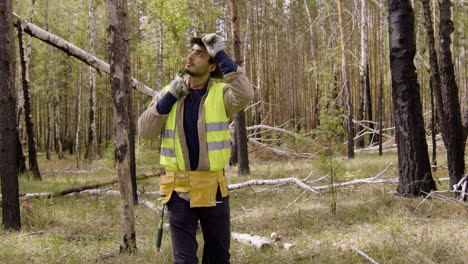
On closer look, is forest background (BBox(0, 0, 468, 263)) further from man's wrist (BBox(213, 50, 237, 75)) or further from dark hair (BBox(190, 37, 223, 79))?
man's wrist (BBox(213, 50, 237, 75))

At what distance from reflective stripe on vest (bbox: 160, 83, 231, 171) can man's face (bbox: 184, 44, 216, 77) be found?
0.18 metres

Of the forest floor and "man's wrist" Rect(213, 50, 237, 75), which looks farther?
the forest floor

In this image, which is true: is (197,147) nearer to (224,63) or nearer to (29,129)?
(224,63)

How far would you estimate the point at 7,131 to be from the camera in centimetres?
530

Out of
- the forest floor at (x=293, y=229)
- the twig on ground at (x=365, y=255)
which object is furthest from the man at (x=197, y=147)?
the twig on ground at (x=365, y=255)

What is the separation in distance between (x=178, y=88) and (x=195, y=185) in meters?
0.69

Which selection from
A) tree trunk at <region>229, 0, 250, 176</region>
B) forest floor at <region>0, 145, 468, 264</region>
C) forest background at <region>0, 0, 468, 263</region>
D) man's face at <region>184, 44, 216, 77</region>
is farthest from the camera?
forest background at <region>0, 0, 468, 263</region>

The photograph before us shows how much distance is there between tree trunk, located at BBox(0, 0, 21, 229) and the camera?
5.24 meters

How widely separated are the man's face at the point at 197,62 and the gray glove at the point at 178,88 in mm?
158

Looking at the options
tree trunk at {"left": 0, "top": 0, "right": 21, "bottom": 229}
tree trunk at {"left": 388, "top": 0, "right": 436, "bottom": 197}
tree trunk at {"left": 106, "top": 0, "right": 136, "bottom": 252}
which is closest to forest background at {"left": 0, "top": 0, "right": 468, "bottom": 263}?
tree trunk at {"left": 388, "top": 0, "right": 436, "bottom": 197}

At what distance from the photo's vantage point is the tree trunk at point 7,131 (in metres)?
5.24

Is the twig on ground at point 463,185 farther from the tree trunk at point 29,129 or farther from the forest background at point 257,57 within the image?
the tree trunk at point 29,129

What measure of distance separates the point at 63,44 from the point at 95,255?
439cm

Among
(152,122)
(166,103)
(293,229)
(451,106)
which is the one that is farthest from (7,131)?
(451,106)
